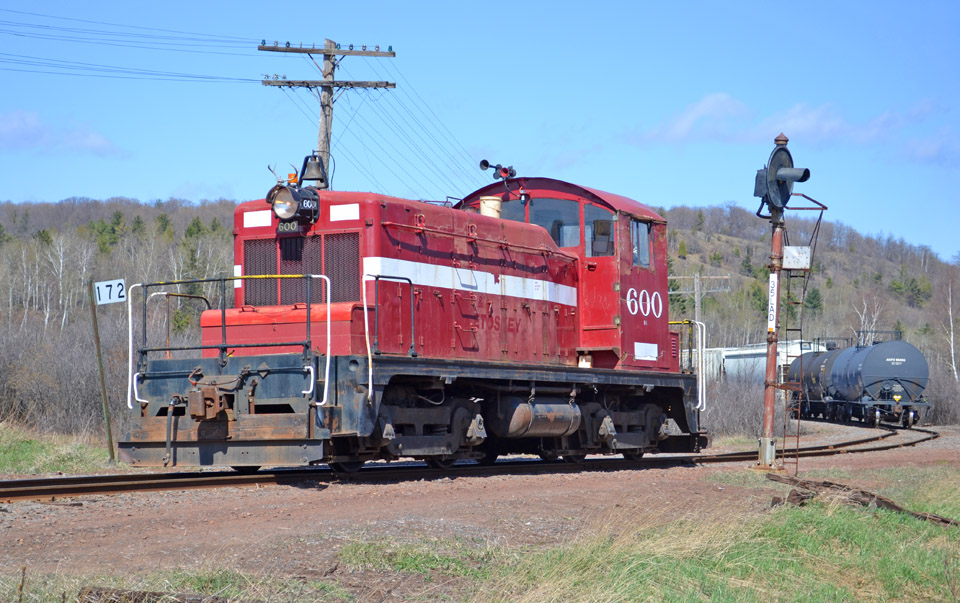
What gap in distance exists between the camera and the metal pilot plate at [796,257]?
1265 cm

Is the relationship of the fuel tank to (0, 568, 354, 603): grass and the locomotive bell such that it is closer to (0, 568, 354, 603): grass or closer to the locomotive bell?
the locomotive bell

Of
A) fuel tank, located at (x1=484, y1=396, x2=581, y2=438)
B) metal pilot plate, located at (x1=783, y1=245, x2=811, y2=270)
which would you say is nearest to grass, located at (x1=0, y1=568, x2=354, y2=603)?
fuel tank, located at (x1=484, y1=396, x2=581, y2=438)

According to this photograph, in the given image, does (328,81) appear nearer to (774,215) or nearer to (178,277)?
(774,215)

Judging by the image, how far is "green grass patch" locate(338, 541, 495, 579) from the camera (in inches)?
241

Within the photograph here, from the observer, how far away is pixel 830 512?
947 cm

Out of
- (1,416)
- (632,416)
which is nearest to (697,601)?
(632,416)

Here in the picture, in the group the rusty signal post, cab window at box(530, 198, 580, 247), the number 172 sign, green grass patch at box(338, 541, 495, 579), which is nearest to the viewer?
green grass patch at box(338, 541, 495, 579)

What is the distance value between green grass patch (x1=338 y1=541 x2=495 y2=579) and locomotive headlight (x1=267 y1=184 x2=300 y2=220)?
5.49 meters

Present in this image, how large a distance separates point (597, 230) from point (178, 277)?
162ft

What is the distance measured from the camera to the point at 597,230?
45.8ft

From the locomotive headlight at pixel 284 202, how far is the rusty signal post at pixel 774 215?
20.5 ft

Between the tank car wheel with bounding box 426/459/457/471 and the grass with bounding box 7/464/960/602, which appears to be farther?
the tank car wheel with bounding box 426/459/457/471

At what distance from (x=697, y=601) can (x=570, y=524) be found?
1935 millimetres

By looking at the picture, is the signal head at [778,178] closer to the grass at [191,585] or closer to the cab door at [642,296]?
the cab door at [642,296]
